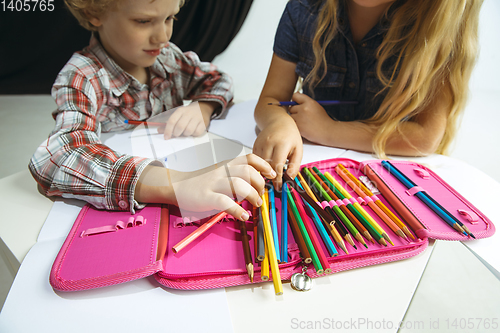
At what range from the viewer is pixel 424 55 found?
548 millimetres

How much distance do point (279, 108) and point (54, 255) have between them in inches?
18.9

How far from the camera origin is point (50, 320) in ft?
0.98

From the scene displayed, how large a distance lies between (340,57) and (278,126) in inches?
9.9

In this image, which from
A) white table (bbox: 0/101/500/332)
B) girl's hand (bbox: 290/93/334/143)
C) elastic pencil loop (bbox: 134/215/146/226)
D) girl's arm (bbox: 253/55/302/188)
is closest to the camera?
white table (bbox: 0/101/500/332)

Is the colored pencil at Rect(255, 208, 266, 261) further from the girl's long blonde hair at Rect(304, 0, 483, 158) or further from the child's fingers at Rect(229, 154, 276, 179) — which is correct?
the girl's long blonde hair at Rect(304, 0, 483, 158)

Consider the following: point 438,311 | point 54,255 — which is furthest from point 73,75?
point 438,311

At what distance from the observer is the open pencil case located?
1.07 ft

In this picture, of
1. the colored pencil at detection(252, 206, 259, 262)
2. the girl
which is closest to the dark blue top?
the girl

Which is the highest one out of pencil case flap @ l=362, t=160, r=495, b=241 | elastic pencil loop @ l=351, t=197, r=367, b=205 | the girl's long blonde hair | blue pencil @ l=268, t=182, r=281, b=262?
the girl's long blonde hair

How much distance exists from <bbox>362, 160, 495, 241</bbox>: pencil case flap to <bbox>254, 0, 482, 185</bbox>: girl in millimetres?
80

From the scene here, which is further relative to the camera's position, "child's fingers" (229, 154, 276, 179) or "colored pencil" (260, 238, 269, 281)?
"child's fingers" (229, 154, 276, 179)

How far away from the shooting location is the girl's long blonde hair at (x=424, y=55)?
533 mm

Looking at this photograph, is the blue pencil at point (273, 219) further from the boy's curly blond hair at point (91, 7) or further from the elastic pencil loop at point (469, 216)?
the boy's curly blond hair at point (91, 7)

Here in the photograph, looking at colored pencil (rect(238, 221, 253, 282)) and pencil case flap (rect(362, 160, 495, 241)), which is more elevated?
pencil case flap (rect(362, 160, 495, 241))
